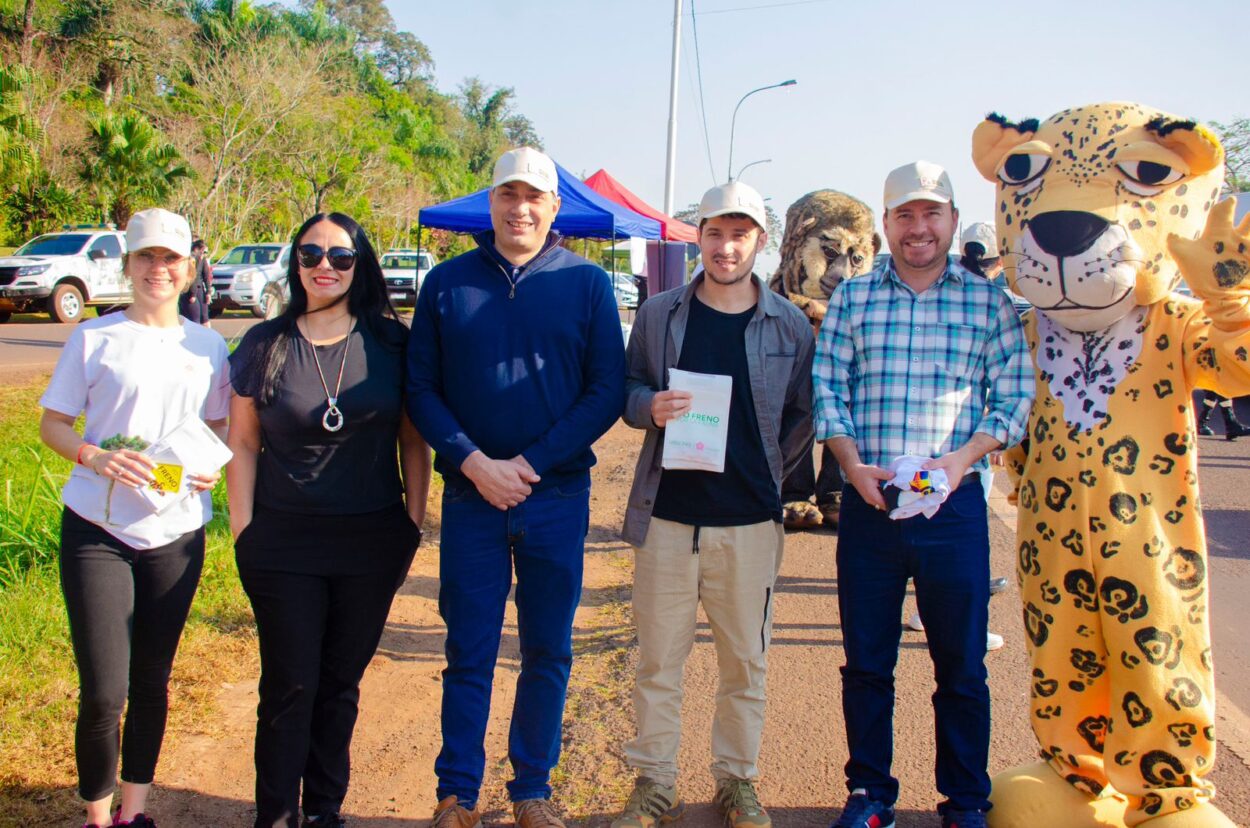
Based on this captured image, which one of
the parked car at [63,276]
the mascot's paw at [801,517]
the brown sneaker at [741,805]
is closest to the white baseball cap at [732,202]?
the brown sneaker at [741,805]

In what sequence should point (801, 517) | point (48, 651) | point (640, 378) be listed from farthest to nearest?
point (801, 517)
point (48, 651)
point (640, 378)

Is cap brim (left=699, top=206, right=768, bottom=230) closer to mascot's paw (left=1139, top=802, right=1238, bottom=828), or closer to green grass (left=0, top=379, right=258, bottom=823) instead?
mascot's paw (left=1139, top=802, right=1238, bottom=828)

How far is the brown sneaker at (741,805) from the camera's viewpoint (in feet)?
10.5

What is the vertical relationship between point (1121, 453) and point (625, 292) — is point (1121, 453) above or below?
below

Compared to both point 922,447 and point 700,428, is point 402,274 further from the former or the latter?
point 922,447

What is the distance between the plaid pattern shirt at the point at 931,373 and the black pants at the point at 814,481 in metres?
0.46

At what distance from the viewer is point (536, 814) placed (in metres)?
3.15

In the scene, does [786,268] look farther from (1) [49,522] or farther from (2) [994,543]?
(1) [49,522]

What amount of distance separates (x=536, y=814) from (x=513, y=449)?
48.9 inches

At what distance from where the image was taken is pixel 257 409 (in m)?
3.01

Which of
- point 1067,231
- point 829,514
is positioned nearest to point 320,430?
point 1067,231

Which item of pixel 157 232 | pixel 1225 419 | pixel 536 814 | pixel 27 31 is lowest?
pixel 536 814

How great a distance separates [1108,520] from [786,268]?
319 centimetres

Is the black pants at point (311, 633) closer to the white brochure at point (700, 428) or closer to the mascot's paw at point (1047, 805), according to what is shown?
the white brochure at point (700, 428)
